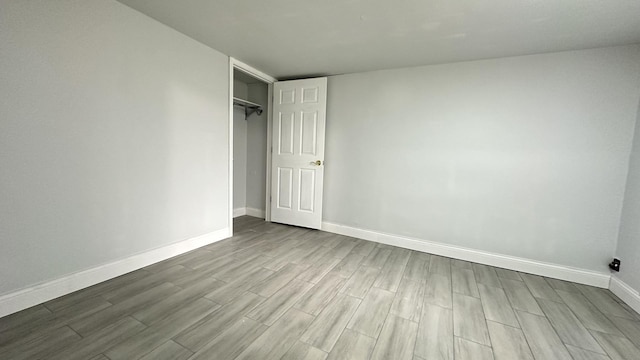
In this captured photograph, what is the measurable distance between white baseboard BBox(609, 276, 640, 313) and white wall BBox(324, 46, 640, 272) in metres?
0.15

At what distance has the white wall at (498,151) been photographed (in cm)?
228

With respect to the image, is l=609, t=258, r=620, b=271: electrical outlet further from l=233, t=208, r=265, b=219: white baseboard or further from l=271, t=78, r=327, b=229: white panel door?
l=233, t=208, r=265, b=219: white baseboard

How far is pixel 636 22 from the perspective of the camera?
184cm

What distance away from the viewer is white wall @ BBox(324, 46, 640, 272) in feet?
7.49

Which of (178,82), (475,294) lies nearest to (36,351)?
Result: (178,82)

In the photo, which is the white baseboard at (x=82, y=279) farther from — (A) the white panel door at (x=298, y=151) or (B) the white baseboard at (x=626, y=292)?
(B) the white baseboard at (x=626, y=292)

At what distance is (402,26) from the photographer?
2.08 meters

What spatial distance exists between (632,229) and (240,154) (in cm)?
487

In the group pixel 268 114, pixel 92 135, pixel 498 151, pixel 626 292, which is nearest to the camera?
pixel 92 135

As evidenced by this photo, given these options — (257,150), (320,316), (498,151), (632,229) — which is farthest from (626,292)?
(257,150)

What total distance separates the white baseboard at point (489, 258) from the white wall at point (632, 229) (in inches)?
8.6

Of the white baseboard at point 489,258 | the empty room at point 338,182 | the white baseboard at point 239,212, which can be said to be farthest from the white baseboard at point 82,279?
the white baseboard at point 489,258

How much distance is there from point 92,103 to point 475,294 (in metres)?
3.54

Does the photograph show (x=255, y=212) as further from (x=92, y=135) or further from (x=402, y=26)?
(x=402, y=26)
